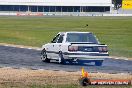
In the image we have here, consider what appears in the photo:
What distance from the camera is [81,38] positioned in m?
24.3

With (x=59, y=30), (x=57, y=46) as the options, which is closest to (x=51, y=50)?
(x=57, y=46)

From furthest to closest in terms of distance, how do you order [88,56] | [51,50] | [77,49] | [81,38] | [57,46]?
1. [51,50]
2. [57,46]
3. [81,38]
4. [77,49]
5. [88,56]

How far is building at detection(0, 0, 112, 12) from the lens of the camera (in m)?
151

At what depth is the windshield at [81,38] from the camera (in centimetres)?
2420

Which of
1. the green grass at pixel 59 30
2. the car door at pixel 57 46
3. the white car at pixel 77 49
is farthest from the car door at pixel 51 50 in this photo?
the green grass at pixel 59 30

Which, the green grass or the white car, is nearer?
the white car

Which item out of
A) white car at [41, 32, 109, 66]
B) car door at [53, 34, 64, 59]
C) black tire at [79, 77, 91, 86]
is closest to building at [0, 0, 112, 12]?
car door at [53, 34, 64, 59]

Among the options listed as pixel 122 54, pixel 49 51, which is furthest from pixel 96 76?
pixel 122 54

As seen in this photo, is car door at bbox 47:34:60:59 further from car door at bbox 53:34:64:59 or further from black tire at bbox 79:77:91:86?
black tire at bbox 79:77:91:86

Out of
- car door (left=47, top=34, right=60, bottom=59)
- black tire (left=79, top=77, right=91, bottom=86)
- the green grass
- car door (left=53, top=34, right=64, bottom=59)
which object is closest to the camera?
black tire (left=79, top=77, right=91, bottom=86)

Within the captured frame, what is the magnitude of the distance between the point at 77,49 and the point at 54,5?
12964cm

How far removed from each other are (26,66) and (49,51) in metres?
3.09

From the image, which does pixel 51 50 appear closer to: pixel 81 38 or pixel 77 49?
pixel 81 38

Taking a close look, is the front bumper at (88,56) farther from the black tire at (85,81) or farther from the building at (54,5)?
the building at (54,5)
